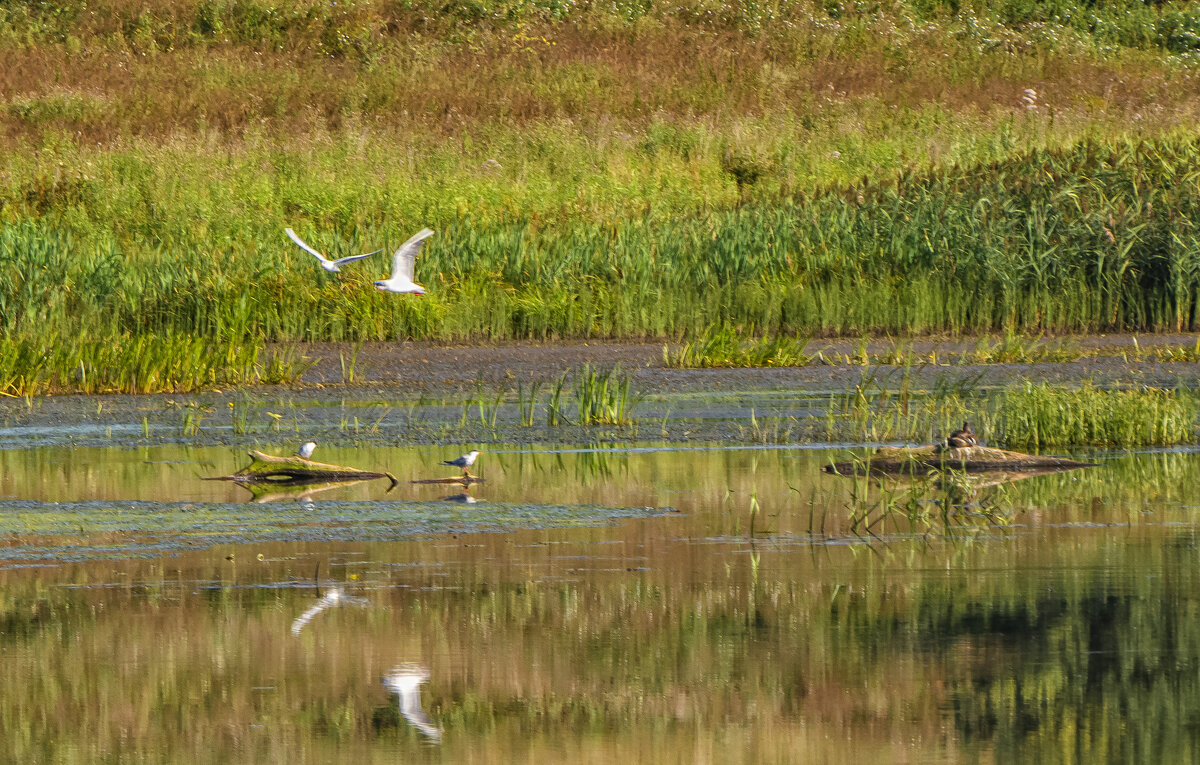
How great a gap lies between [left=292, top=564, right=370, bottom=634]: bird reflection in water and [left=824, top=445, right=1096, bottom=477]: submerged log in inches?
151

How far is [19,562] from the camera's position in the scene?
28.9 ft

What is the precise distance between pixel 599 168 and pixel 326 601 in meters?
20.4

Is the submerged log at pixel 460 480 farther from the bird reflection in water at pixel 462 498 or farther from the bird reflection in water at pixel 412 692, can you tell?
the bird reflection in water at pixel 412 692

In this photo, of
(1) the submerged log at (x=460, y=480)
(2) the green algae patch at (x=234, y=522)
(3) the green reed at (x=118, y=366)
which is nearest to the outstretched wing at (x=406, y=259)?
(3) the green reed at (x=118, y=366)

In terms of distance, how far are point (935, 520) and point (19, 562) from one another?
14.0 feet

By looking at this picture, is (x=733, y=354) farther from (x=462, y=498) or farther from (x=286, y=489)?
(x=462, y=498)

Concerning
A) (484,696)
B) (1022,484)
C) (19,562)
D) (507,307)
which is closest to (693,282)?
(507,307)

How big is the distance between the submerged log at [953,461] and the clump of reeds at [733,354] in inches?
255

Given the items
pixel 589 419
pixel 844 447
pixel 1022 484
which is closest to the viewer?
pixel 1022 484

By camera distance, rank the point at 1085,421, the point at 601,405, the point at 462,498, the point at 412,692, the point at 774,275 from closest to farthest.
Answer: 1. the point at 412,692
2. the point at 462,498
3. the point at 1085,421
4. the point at 601,405
5. the point at 774,275

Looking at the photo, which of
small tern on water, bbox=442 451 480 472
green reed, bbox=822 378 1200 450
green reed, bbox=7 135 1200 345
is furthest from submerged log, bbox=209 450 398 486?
green reed, bbox=7 135 1200 345

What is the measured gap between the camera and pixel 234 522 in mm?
10047

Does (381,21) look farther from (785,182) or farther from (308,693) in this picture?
(308,693)

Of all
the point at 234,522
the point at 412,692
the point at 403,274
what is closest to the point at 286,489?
the point at 234,522
